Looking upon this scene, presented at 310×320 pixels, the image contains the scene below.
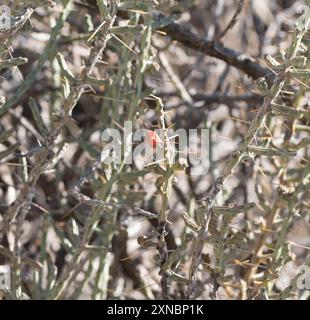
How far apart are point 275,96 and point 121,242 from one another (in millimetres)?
1092

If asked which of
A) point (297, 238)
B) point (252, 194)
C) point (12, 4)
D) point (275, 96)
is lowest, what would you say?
point (297, 238)

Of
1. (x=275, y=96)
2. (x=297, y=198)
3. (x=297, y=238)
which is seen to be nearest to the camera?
(x=275, y=96)

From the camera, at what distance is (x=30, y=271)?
2.21m

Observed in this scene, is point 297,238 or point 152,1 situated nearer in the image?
point 152,1

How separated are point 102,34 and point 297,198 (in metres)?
0.60

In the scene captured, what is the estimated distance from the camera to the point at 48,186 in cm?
231

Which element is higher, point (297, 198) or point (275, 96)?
point (275, 96)

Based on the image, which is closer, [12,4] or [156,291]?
[12,4]

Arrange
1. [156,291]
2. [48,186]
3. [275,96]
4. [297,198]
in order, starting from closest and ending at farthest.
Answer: [275,96], [297,198], [156,291], [48,186]
